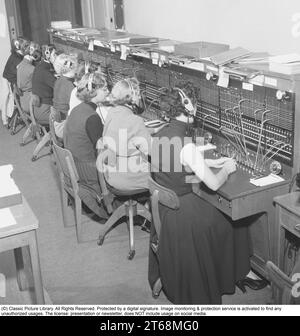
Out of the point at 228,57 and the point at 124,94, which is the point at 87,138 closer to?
the point at 124,94

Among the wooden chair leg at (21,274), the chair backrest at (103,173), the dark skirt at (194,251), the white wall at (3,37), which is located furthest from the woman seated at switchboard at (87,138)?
the white wall at (3,37)

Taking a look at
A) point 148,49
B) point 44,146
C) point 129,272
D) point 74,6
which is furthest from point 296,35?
point 74,6

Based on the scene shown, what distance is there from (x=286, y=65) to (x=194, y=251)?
44.3 inches

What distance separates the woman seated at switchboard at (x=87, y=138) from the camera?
11.9ft

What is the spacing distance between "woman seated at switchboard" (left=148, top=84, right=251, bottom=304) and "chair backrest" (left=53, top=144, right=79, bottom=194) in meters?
0.88

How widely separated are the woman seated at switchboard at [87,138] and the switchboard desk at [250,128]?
25.7 inches

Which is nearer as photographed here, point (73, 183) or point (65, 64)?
point (73, 183)

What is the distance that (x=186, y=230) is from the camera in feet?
8.95

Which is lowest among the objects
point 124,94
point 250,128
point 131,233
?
point 131,233

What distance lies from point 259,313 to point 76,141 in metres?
2.17

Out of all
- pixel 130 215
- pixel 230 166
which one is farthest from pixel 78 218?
pixel 230 166

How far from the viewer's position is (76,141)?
12.0ft

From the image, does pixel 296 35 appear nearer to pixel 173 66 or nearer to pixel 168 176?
pixel 173 66

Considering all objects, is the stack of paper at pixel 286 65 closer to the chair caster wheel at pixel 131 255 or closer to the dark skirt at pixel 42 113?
the chair caster wheel at pixel 131 255
